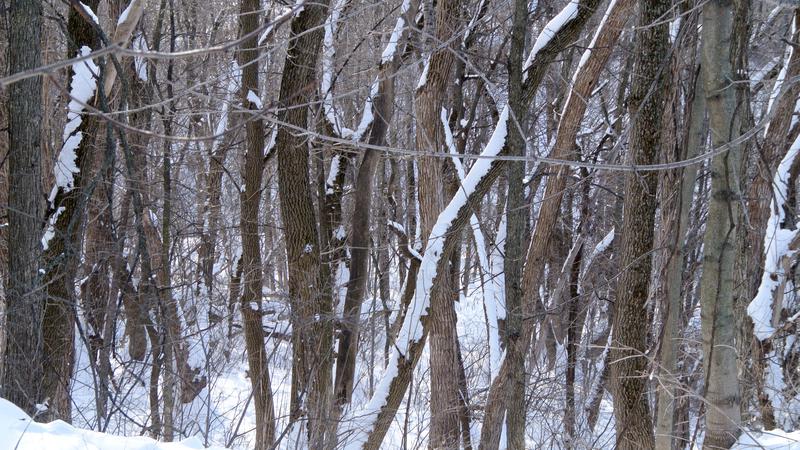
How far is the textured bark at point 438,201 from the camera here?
6.82 m

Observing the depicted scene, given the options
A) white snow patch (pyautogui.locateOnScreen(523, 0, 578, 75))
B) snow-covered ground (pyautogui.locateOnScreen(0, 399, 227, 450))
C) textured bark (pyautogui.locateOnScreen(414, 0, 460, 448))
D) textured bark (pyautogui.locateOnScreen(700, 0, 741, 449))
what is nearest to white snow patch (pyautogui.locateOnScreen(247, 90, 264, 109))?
textured bark (pyautogui.locateOnScreen(414, 0, 460, 448))

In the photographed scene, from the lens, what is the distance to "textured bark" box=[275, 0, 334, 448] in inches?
283

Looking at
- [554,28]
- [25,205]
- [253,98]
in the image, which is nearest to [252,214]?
[253,98]

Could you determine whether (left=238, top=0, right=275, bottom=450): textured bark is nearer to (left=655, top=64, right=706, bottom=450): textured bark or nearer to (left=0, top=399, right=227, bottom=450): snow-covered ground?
(left=655, top=64, right=706, bottom=450): textured bark

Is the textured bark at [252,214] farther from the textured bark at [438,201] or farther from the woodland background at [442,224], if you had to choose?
the textured bark at [438,201]

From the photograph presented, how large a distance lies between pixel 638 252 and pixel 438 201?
2.39 meters

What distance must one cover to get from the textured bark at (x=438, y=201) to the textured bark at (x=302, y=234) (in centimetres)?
115

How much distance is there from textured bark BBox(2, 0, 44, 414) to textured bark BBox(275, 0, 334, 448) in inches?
87.9

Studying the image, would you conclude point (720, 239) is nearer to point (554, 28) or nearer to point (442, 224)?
point (554, 28)

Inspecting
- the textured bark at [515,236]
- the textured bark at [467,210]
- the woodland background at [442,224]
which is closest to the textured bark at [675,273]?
the woodland background at [442,224]

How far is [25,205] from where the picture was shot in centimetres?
595

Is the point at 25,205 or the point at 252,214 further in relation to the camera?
the point at 252,214

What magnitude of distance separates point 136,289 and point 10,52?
6.19 metres

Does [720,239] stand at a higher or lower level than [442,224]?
lower
